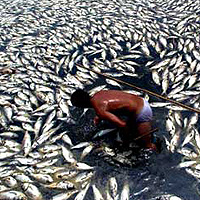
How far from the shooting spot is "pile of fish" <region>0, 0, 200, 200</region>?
5.43 m

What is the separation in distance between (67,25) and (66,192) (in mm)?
6690

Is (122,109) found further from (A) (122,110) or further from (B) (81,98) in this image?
(B) (81,98)

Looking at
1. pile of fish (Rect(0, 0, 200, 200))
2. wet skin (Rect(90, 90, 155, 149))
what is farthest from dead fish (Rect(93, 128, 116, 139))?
wet skin (Rect(90, 90, 155, 149))

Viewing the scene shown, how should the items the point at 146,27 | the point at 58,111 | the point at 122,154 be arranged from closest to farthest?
1. the point at 122,154
2. the point at 58,111
3. the point at 146,27

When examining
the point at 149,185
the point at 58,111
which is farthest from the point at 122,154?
the point at 58,111

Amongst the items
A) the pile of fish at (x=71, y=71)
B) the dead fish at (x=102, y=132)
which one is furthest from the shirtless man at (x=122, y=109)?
the pile of fish at (x=71, y=71)

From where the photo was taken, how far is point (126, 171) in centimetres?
539

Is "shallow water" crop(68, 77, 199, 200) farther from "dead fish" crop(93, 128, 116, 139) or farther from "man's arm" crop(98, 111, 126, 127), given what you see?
"man's arm" crop(98, 111, 126, 127)

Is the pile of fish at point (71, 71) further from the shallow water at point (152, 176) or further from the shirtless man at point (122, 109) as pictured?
the shirtless man at point (122, 109)

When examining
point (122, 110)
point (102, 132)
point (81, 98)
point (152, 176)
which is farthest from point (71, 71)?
point (152, 176)

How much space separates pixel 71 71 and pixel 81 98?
9.31 ft

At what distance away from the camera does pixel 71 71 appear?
8.15 m

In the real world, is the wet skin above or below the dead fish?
above

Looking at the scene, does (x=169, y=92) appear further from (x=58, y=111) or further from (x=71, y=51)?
(x=71, y=51)
